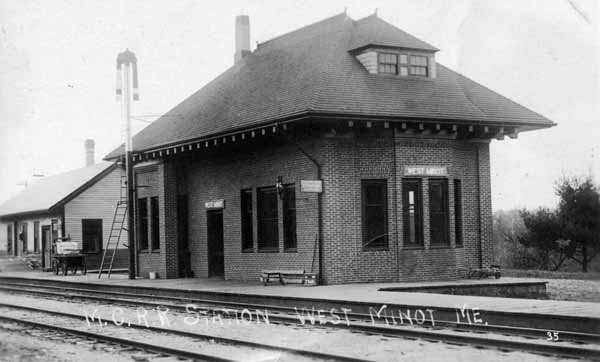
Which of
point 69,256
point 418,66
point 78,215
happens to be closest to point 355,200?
point 418,66

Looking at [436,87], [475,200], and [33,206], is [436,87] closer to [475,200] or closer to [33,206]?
[475,200]

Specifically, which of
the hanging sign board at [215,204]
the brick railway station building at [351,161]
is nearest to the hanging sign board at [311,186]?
the brick railway station building at [351,161]

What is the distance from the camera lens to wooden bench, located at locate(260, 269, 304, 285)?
20.8m

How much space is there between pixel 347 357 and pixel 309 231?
10.9 meters

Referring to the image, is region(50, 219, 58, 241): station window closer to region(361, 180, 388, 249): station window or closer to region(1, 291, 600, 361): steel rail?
region(361, 180, 388, 249): station window

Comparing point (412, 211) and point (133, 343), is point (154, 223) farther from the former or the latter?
point (133, 343)

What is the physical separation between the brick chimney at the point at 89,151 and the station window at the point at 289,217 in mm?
35143

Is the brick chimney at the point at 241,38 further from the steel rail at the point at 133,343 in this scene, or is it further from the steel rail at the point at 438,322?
the steel rail at the point at 133,343

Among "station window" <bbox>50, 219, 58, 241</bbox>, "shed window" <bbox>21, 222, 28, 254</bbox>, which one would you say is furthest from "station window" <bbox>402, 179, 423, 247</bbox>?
"shed window" <bbox>21, 222, 28, 254</bbox>

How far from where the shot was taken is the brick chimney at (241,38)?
31062mm

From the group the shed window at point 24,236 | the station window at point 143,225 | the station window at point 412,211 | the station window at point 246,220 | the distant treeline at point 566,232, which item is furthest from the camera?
the shed window at point 24,236

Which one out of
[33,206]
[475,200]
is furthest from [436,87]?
[33,206]

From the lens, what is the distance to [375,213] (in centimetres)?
2095

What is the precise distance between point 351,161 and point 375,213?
5.17ft
